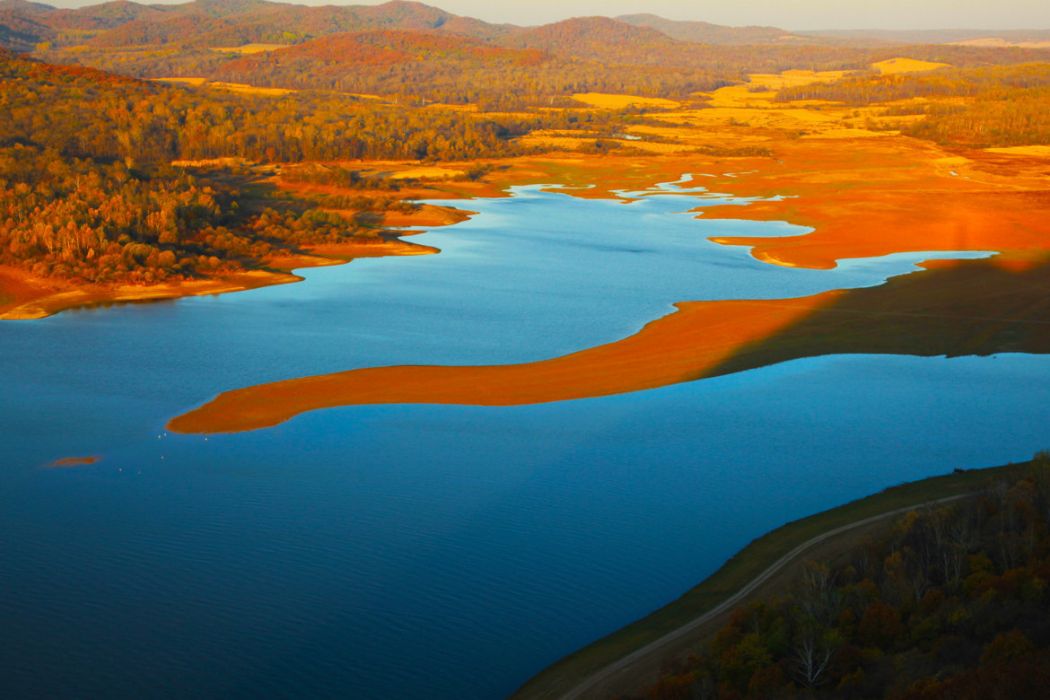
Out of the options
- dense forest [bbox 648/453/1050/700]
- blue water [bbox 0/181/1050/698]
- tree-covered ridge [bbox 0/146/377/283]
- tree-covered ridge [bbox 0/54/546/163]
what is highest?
tree-covered ridge [bbox 0/54/546/163]

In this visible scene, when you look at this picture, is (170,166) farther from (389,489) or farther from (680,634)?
(680,634)

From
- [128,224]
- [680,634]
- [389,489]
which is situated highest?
[128,224]

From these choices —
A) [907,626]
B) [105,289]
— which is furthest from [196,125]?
[907,626]

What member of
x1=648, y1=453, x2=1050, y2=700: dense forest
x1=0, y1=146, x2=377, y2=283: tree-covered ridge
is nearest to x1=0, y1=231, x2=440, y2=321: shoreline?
x1=0, y1=146, x2=377, y2=283: tree-covered ridge

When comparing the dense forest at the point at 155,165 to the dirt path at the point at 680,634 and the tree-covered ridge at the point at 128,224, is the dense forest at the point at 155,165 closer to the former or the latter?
the tree-covered ridge at the point at 128,224

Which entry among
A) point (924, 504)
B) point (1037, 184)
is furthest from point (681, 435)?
point (1037, 184)

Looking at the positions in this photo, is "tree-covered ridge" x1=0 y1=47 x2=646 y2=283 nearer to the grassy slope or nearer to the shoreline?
the shoreline

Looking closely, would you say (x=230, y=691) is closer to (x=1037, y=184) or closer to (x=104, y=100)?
(x=1037, y=184)
